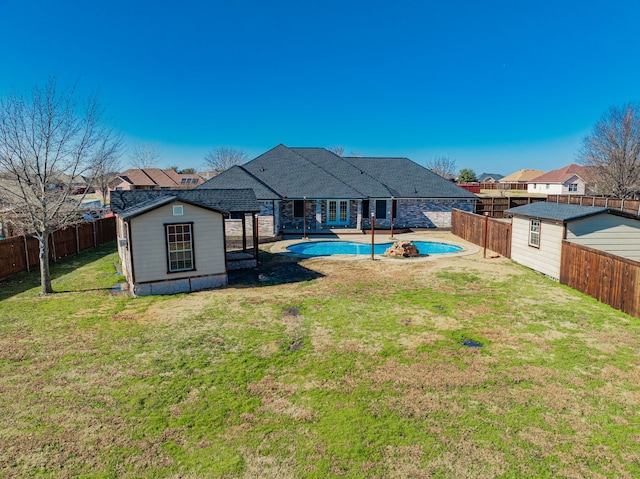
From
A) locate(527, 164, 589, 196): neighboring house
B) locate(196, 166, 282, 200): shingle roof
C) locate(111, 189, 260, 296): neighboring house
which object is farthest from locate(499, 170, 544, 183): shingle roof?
locate(111, 189, 260, 296): neighboring house

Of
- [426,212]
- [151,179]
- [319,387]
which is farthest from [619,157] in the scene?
[151,179]

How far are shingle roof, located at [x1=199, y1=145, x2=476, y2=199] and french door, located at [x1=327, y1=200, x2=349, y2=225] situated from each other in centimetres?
112

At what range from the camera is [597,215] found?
14.8 metres

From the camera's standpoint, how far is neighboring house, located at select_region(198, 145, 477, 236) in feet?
97.8

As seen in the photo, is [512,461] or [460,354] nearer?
[512,461]

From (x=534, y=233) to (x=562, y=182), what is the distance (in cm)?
6017

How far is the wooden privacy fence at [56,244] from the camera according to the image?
16.2m

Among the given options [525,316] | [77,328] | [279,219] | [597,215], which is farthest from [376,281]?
[279,219]

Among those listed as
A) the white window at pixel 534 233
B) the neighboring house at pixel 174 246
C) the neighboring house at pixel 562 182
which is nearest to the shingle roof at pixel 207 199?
the neighboring house at pixel 174 246

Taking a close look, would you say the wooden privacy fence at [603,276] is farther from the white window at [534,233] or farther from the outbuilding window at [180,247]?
the outbuilding window at [180,247]

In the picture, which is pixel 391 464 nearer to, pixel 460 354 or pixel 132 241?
pixel 460 354

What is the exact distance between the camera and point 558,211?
15891 millimetres

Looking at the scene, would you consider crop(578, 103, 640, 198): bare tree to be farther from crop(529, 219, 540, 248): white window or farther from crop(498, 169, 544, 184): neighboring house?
crop(498, 169, 544, 184): neighboring house

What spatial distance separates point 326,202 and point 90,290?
742 inches
